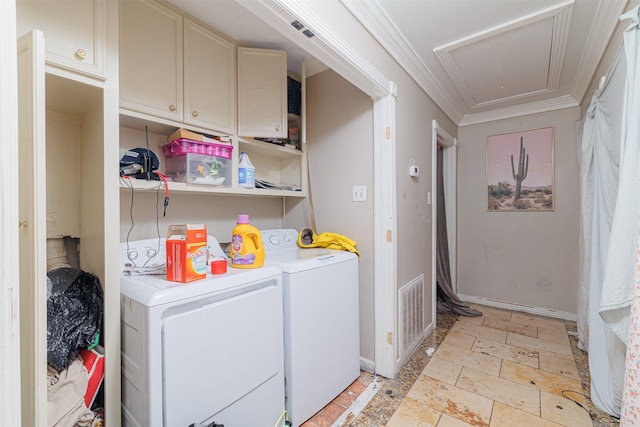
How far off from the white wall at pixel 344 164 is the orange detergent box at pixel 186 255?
3.89 feet

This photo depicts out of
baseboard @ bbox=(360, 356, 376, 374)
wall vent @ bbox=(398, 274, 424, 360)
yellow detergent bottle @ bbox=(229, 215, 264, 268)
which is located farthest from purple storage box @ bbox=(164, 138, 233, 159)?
baseboard @ bbox=(360, 356, 376, 374)

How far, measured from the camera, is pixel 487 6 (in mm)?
1706

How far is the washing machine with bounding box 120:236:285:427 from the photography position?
101 cm

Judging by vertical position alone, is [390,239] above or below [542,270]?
above

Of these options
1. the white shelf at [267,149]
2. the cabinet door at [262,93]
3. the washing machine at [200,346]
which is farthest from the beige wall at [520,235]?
the washing machine at [200,346]

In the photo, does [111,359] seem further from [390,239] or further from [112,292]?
[390,239]

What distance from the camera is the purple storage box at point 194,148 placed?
1.57 metres

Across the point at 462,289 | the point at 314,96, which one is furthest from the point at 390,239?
the point at 462,289

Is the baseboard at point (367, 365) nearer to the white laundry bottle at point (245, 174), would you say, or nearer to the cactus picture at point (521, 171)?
the white laundry bottle at point (245, 174)

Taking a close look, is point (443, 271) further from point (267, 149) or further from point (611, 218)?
point (267, 149)

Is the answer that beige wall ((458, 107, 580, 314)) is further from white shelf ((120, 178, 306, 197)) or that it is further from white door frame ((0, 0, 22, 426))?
white door frame ((0, 0, 22, 426))

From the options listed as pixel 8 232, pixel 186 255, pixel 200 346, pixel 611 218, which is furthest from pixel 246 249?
pixel 611 218

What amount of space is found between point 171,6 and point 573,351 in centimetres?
383

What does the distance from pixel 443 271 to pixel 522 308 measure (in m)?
0.97
